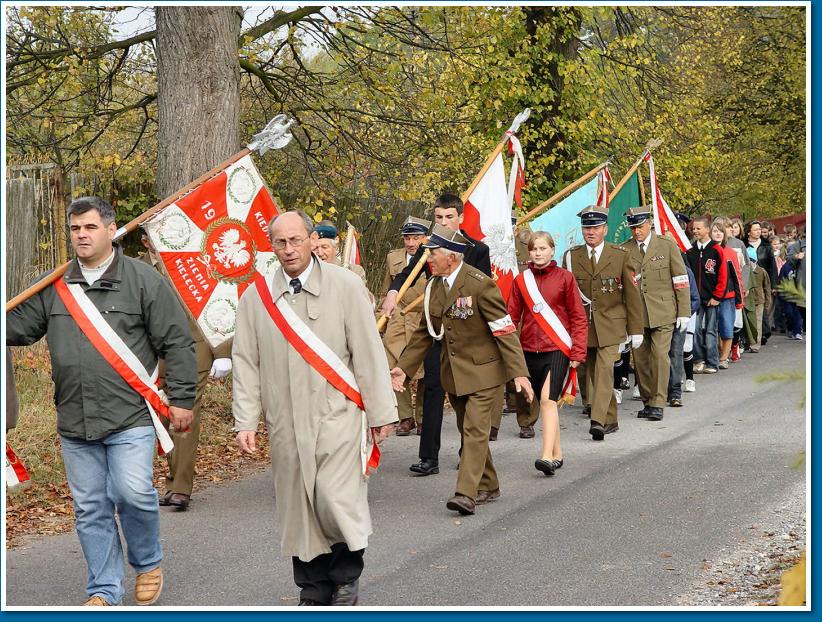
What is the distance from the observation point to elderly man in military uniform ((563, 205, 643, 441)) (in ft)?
38.3

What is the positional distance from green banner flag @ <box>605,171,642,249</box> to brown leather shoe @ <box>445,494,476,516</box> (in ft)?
22.7

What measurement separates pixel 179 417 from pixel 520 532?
2.55 meters

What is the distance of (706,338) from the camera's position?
17.1 m

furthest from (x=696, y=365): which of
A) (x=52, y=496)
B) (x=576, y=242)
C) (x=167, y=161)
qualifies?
(x=52, y=496)

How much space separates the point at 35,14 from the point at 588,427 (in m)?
7.11

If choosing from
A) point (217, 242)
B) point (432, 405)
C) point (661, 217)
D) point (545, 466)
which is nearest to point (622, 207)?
point (661, 217)

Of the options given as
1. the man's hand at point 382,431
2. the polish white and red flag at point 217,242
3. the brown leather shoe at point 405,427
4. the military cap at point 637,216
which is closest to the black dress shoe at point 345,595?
the man's hand at point 382,431

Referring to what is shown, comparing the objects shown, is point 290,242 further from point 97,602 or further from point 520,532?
point 520,532

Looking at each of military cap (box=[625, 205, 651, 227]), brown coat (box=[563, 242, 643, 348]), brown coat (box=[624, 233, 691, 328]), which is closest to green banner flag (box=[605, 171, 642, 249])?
brown coat (box=[624, 233, 691, 328])

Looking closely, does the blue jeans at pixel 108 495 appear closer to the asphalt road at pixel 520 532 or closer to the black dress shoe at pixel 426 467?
the asphalt road at pixel 520 532

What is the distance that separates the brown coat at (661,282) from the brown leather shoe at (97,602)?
327 inches

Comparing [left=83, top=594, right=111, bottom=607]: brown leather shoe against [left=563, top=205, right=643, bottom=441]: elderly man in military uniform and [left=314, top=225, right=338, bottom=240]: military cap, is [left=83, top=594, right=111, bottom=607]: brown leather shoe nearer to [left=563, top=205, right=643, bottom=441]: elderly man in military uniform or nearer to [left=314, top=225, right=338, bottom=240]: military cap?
[left=314, top=225, right=338, bottom=240]: military cap

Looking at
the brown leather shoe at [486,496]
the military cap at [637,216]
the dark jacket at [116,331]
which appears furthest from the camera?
the military cap at [637,216]

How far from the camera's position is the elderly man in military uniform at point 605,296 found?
1168 centimetres
